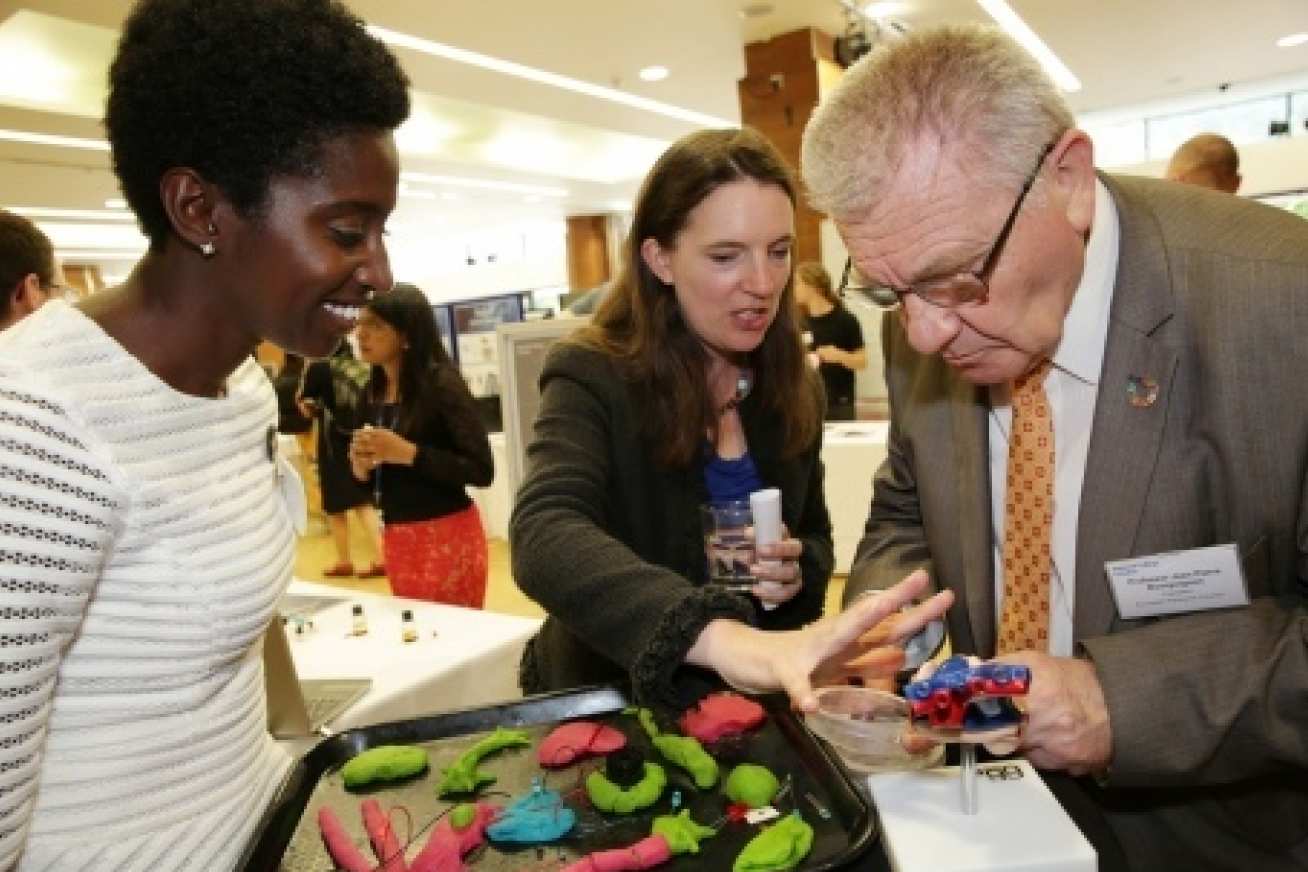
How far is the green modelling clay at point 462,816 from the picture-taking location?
3.19 feet

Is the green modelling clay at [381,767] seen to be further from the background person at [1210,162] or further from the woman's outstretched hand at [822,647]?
the background person at [1210,162]

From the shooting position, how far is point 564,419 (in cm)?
154

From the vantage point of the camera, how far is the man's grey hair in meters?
1.07

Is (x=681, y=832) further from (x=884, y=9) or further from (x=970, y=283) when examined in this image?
(x=884, y=9)

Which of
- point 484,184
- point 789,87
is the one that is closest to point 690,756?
point 789,87

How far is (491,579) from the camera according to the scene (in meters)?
6.40

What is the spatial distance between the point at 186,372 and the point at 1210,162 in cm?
457

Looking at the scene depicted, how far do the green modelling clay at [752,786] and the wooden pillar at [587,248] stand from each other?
14766mm

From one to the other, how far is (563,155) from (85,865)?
446 inches

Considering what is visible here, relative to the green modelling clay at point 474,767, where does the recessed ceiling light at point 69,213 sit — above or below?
above

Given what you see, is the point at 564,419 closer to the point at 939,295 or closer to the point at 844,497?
the point at 939,295

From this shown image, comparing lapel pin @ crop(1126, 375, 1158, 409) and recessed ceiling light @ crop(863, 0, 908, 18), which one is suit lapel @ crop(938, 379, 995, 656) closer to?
lapel pin @ crop(1126, 375, 1158, 409)

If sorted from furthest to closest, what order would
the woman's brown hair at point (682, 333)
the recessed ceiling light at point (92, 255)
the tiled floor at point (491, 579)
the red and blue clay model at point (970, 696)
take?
the recessed ceiling light at point (92, 255) < the tiled floor at point (491, 579) < the woman's brown hair at point (682, 333) < the red and blue clay model at point (970, 696)

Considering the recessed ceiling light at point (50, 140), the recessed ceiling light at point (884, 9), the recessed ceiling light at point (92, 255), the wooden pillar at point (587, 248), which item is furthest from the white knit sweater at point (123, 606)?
the recessed ceiling light at point (92, 255)
